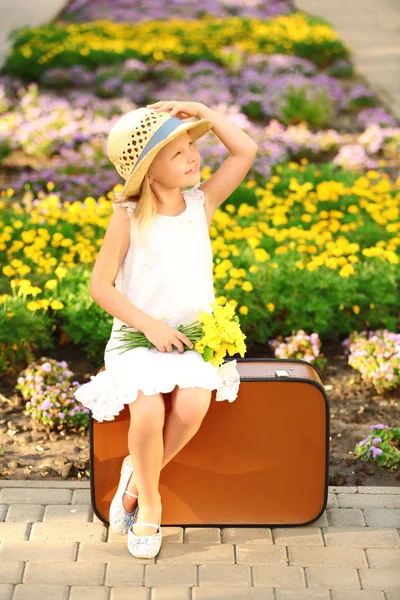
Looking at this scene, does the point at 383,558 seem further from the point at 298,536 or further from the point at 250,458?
the point at 250,458

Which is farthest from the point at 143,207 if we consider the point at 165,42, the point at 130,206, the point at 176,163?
the point at 165,42

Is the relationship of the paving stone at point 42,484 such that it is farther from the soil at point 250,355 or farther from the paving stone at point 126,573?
the paving stone at point 126,573

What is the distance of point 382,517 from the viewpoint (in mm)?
3467

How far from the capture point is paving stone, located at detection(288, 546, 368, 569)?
126 inches

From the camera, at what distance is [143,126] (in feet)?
10.4

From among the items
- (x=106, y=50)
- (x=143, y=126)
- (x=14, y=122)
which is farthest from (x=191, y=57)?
(x=143, y=126)

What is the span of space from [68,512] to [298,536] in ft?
2.60

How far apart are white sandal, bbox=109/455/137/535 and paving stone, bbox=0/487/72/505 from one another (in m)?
0.29

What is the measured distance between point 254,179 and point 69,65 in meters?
4.27

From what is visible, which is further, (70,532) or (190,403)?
(70,532)

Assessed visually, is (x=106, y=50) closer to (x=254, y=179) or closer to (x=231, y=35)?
(x=231, y=35)

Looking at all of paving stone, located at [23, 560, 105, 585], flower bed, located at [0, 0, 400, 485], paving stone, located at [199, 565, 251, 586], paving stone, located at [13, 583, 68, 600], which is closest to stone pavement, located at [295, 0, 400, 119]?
flower bed, located at [0, 0, 400, 485]

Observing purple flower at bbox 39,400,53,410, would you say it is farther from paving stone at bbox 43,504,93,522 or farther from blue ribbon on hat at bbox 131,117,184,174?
blue ribbon on hat at bbox 131,117,184,174

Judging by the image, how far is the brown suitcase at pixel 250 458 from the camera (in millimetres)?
3340
